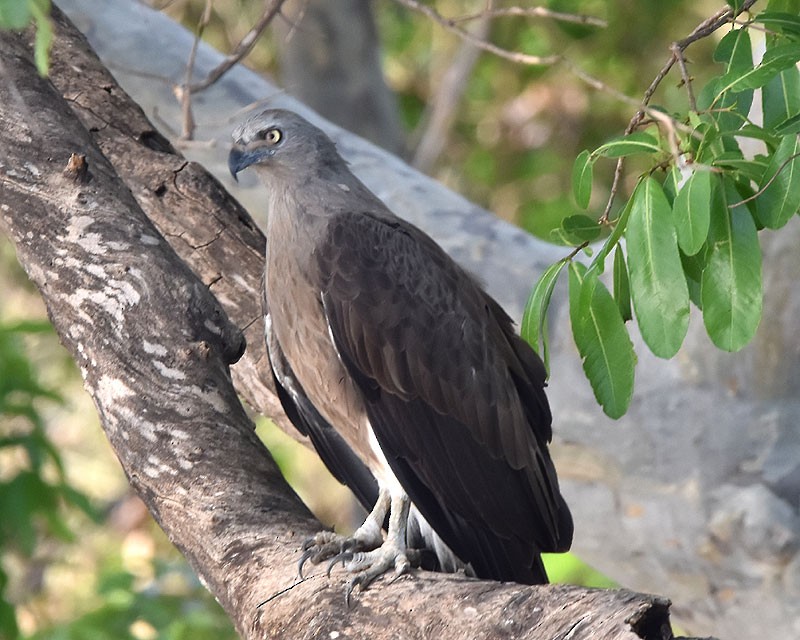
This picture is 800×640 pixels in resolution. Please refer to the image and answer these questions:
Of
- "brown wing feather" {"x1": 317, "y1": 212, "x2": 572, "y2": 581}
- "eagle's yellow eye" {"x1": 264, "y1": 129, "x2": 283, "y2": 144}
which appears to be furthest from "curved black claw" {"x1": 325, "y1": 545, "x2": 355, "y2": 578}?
"eagle's yellow eye" {"x1": 264, "y1": 129, "x2": 283, "y2": 144}

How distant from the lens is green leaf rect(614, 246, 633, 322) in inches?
110

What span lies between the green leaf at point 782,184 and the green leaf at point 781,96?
0.23 metres

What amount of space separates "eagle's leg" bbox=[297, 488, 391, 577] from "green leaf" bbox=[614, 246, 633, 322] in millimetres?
1001

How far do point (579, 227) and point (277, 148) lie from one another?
4.43ft

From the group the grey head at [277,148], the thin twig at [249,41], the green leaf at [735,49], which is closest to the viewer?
the green leaf at [735,49]

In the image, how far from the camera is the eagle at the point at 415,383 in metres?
3.34

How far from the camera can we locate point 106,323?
306 centimetres

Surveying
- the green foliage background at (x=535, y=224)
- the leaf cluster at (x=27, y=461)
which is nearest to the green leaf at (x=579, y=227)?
the green foliage background at (x=535, y=224)

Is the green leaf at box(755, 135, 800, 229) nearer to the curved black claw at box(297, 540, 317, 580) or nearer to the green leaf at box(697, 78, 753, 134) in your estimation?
the green leaf at box(697, 78, 753, 134)

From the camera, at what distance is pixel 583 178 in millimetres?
2637

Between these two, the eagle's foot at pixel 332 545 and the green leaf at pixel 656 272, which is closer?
the green leaf at pixel 656 272

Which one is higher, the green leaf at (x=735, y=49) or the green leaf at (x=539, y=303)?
the green leaf at (x=735, y=49)

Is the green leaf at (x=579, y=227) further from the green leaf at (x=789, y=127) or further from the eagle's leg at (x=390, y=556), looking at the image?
the eagle's leg at (x=390, y=556)

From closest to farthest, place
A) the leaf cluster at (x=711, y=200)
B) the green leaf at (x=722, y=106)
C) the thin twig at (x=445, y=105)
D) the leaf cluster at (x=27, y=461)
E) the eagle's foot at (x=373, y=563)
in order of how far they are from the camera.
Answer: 1. the leaf cluster at (x=711, y=200)
2. the green leaf at (x=722, y=106)
3. the eagle's foot at (x=373, y=563)
4. the leaf cluster at (x=27, y=461)
5. the thin twig at (x=445, y=105)
